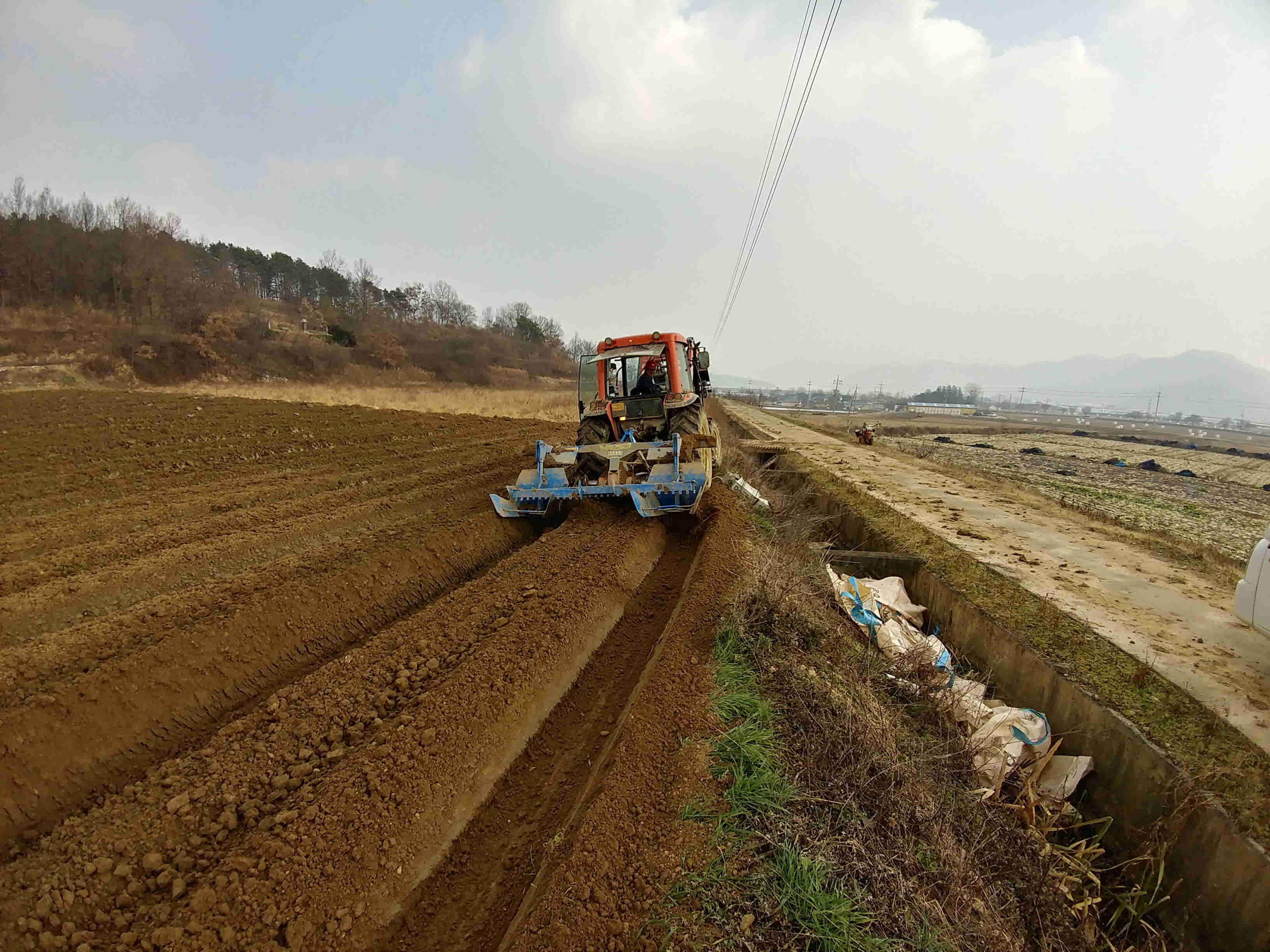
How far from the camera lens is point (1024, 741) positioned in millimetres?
4098

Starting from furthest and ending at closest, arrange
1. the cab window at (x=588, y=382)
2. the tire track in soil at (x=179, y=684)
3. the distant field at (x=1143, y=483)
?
the distant field at (x=1143, y=483) → the cab window at (x=588, y=382) → the tire track in soil at (x=179, y=684)

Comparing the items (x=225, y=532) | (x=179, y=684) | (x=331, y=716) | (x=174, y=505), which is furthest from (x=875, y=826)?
(x=174, y=505)

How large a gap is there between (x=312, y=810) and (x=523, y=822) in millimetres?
1016

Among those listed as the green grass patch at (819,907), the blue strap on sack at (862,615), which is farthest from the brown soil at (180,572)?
the blue strap on sack at (862,615)

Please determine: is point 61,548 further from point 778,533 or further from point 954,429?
point 954,429

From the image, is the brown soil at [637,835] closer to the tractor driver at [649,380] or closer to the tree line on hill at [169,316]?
the tractor driver at [649,380]

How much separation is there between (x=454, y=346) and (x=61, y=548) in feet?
148

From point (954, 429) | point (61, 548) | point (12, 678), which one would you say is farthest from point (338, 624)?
point (954, 429)

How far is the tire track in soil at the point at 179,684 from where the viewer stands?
9.77ft

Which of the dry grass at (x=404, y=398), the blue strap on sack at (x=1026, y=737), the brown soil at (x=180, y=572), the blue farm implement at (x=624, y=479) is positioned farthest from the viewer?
the dry grass at (x=404, y=398)

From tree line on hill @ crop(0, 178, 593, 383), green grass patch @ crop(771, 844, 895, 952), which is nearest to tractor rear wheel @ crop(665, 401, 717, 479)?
green grass patch @ crop(771, 844, 895, 952)

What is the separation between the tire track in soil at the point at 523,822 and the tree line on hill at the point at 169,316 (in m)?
29.9

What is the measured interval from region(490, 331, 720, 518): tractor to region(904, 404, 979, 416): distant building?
83031 millimetres

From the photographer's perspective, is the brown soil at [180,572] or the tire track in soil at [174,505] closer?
the brown soil at [180,572]
